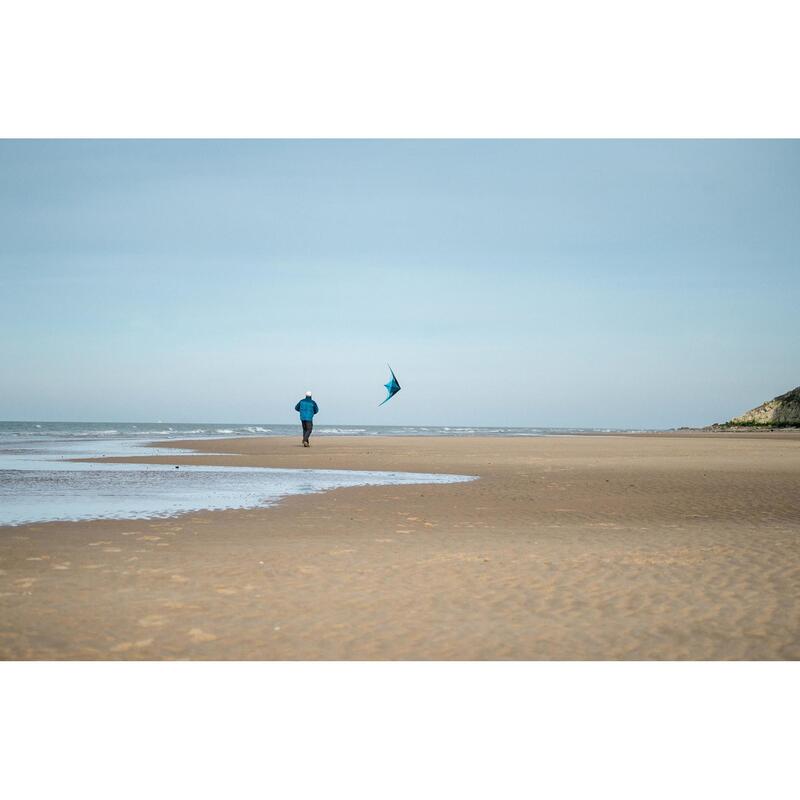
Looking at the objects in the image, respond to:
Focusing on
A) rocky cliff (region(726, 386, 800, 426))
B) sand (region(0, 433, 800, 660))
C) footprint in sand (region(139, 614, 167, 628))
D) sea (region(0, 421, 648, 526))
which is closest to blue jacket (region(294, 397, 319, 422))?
sea (region(0, 421, 648, 526))

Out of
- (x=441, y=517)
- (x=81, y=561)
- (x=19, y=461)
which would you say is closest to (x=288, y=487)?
(x=441, y=517)

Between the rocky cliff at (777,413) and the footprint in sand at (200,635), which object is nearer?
the footprint in sand at (200,635)

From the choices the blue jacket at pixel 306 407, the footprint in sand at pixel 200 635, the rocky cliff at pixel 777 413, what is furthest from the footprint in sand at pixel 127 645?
the rocky cliff at pixel 777 413

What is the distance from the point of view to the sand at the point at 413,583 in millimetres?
5074

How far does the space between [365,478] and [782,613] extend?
1200cm

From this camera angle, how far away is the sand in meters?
5.07

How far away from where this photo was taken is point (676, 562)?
7.53m

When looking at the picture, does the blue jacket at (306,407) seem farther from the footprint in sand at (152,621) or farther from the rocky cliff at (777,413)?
the rocky cliff at (777,413)

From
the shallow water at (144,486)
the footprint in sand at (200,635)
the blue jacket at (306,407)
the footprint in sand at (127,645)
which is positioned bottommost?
the footprint in sand at (127,645)

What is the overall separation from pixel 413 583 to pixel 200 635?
2.22m

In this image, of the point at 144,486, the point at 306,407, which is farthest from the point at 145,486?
the point at 306,407

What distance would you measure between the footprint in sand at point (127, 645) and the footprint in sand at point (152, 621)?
303 mm
